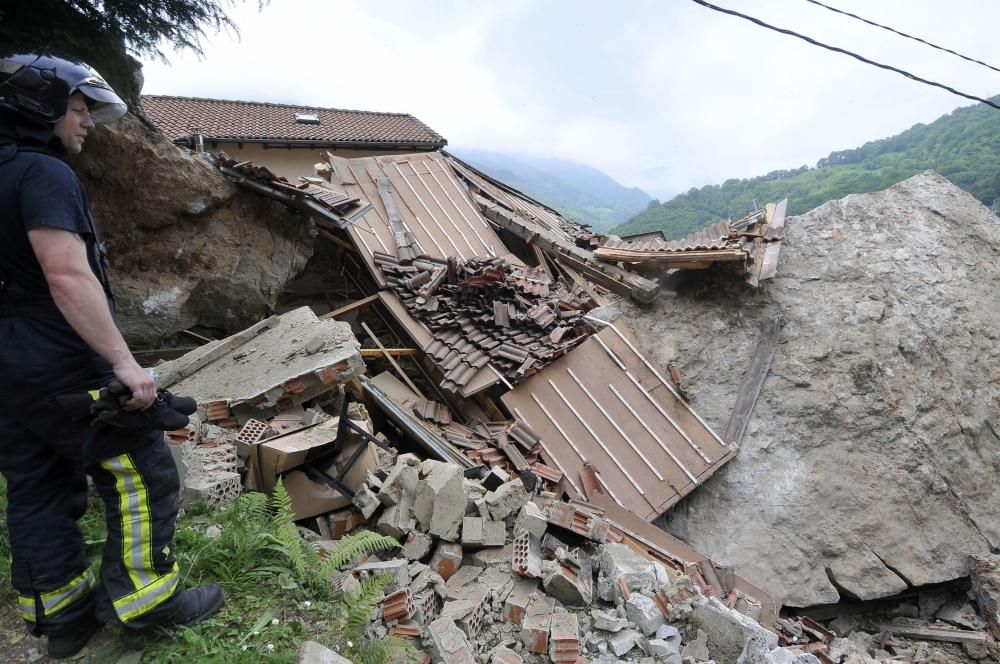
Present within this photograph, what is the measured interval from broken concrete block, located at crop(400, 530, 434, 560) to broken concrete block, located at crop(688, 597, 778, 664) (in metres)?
1.93

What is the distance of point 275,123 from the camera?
1872cm

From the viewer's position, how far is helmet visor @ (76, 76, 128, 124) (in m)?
2.33

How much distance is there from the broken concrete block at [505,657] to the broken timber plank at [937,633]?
503 centimetres

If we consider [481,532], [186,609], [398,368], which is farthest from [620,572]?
[398,368]

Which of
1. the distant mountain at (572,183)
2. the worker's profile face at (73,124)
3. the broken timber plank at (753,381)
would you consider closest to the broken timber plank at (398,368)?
the broken timber plank at (753,381)

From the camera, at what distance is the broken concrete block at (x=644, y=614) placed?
3713 mm

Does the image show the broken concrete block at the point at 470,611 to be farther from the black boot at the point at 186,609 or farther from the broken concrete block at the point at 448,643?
the black boot at the point at 186,609

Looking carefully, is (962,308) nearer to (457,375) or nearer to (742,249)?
(742,249)

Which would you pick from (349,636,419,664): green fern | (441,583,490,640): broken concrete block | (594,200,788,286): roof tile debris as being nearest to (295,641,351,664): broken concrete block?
(349,636,419,664): green fern

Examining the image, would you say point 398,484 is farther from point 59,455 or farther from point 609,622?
point 59,455

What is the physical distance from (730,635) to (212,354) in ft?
18.0

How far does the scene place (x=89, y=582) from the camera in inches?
98.7

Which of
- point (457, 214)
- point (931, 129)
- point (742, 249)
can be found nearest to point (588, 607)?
point (742, 249)

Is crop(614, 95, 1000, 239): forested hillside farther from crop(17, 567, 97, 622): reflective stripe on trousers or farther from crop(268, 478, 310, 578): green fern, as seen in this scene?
crop(17, 567, 97, 622): reflective stripe on trousers
